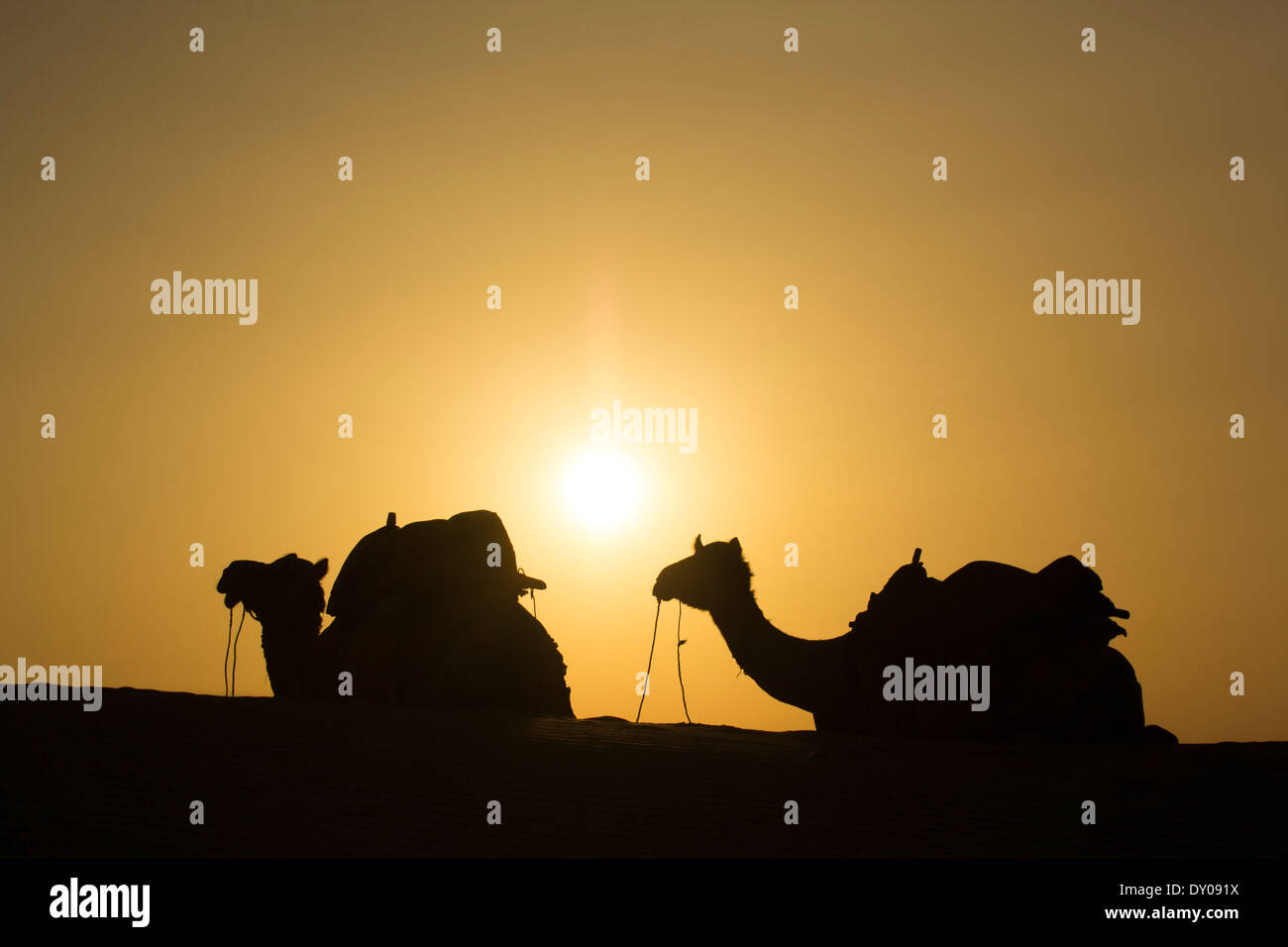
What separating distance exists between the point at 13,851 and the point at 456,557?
376 inches

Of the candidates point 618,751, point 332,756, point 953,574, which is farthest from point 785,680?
point 332,756

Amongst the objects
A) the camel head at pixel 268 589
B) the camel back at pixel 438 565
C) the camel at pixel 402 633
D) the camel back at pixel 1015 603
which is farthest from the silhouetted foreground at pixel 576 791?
the camel head at pixel 268 589

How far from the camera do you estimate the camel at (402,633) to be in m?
16.1

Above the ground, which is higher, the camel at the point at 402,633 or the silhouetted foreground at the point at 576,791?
the camel at the point at 402,633

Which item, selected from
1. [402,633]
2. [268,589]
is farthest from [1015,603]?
[268,589]

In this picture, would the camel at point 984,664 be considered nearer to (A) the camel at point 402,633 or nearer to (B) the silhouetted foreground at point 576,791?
(B) the silhouetted foreground at point 576,791

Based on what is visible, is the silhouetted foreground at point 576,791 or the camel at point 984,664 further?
the camel at point 984,664

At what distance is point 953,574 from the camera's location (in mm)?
14867

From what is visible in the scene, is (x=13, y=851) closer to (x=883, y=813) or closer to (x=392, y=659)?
(x=883, y=813)

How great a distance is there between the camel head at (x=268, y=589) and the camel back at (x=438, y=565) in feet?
3.00

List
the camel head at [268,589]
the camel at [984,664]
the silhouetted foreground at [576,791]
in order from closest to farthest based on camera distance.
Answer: the silhouetted foreground at [576,791] → the camel at [984,664] → the camel head at [268,589]

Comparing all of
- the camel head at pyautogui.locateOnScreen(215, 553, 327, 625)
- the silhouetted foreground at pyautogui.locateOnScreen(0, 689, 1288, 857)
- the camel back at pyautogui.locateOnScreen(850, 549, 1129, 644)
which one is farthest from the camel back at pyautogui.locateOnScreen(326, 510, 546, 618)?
the camel back at pyautogui.locateOnScreen(850, 549, 1129, 644)
